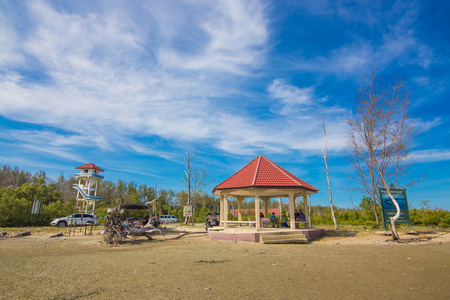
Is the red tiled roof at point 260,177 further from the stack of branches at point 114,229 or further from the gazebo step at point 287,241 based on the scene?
the stack of branches at point 114,229

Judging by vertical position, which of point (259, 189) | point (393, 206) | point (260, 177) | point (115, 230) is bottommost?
point (115, 230)

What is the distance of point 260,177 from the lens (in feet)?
49.5

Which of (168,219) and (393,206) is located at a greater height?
(393,206)

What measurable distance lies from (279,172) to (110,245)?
1003 cm

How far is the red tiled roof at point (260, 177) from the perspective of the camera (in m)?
14.2

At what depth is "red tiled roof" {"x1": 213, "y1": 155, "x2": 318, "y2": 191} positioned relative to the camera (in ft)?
46.5

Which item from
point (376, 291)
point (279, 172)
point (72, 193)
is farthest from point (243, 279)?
point (72, 193)

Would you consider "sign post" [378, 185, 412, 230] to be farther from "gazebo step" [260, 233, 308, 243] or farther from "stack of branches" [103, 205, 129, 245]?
"stack of branches" [103, 205, 129, 245]

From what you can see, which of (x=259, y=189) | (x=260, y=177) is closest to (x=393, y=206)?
(x=260, y=177)

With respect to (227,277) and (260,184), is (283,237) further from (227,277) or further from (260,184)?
(227,277)

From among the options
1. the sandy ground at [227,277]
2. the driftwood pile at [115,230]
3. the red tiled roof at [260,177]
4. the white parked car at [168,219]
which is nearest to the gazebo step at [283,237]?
the red tiled roof at [260,177]

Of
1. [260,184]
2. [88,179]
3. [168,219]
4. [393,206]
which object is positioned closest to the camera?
[260,184]

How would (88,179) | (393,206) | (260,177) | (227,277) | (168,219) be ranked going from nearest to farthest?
(227,277) < (260,177) < (393,206) < (88,179) < (168,219)

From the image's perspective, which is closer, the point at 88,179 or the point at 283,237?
the point at 283,237
